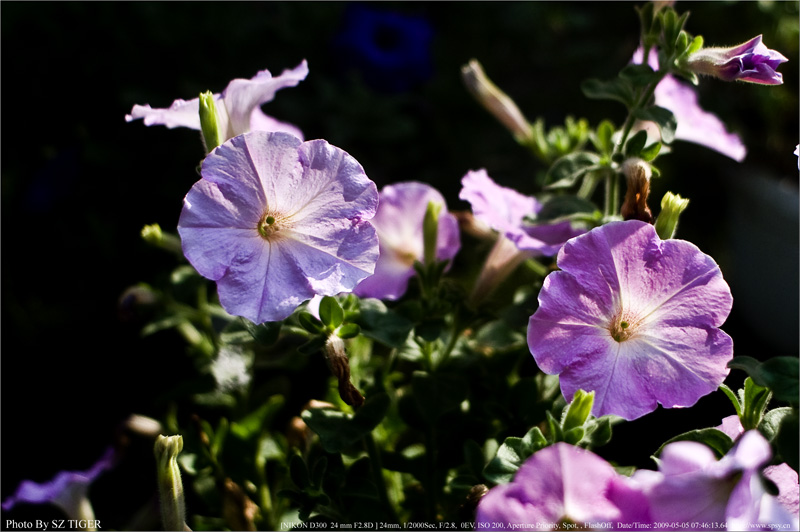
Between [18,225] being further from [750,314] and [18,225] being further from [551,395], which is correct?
[750,314]

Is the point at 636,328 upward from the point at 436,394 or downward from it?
upward

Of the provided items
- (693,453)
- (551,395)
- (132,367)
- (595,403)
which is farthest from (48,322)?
(693,453)

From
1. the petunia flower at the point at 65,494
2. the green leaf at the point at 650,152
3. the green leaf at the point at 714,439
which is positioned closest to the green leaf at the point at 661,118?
the green leaf at the point at 650,152

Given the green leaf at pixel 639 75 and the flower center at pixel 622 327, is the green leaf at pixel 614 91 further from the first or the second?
the flower center at pixel 622 327

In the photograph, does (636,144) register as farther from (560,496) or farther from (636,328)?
(560,496)

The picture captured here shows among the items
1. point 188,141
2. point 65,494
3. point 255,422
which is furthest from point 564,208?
point 188,141

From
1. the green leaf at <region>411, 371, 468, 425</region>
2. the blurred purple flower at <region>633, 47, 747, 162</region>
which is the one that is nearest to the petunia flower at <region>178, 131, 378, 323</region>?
the green leaf at <region>411, 371, 468, 425</region>

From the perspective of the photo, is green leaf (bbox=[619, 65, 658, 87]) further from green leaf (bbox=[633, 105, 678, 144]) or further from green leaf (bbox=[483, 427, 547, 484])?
green leaf (bbox=[483, 427, 547, 484])
